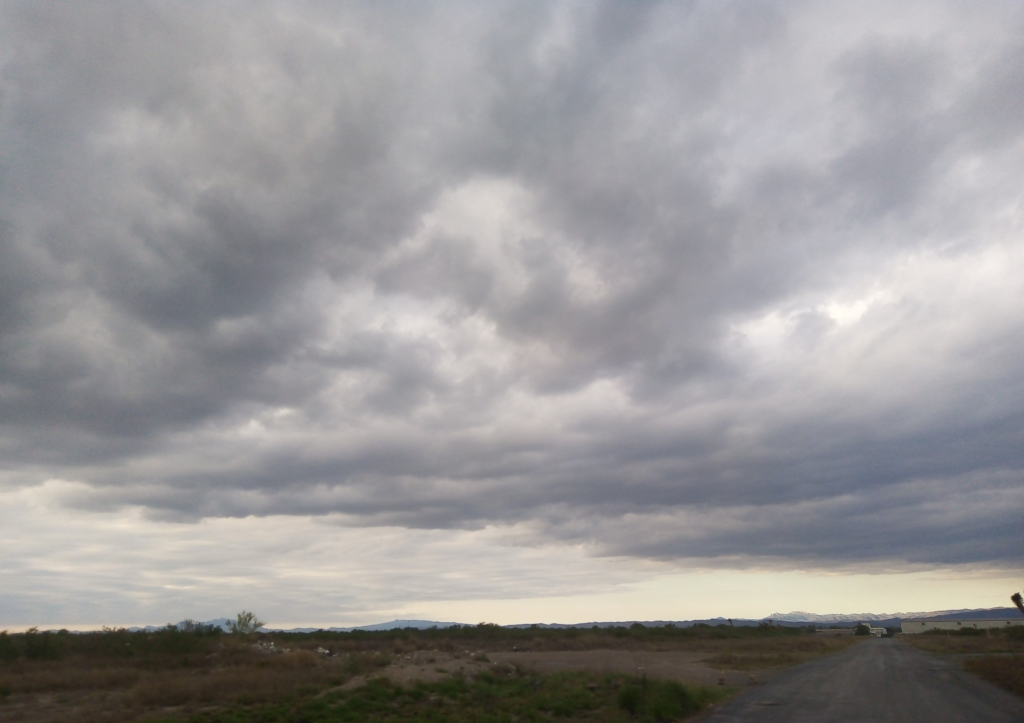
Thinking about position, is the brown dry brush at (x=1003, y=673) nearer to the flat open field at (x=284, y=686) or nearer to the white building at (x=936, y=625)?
the flat open field at (x=284, y=686)

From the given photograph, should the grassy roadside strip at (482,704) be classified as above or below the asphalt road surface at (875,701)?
above

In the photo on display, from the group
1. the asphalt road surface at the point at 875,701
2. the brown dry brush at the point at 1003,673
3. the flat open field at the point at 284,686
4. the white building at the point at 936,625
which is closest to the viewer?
the asphalt road surface at the point at 875,701

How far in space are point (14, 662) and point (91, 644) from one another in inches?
242

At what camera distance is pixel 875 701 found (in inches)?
1000

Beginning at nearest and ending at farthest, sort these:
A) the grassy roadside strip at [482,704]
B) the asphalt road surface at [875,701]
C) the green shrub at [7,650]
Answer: the asphalt road surface at [875,701] → the grassy roadside strip at [482,704] → the green shrub at [7,650]

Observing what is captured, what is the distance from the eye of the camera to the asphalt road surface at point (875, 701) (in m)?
21.1

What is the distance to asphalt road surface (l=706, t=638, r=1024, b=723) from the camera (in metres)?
21.1

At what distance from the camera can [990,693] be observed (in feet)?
90.2

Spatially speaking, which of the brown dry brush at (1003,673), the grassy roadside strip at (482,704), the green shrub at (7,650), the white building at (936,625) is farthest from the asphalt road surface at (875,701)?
the white building at (936,625)

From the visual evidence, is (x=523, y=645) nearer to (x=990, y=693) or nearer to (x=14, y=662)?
(x=14, y=662)

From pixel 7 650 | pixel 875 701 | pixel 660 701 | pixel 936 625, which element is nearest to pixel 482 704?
pixel 660 701

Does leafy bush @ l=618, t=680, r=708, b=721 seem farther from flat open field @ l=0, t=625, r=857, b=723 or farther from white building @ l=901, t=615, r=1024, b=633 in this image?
white building @ l=901, t=615, r=1024, b=633

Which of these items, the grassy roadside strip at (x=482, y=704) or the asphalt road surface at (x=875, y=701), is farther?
the grassy roadside strip at (x=482, y=704)

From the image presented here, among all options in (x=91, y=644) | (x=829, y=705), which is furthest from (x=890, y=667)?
(x=91, y=644)
